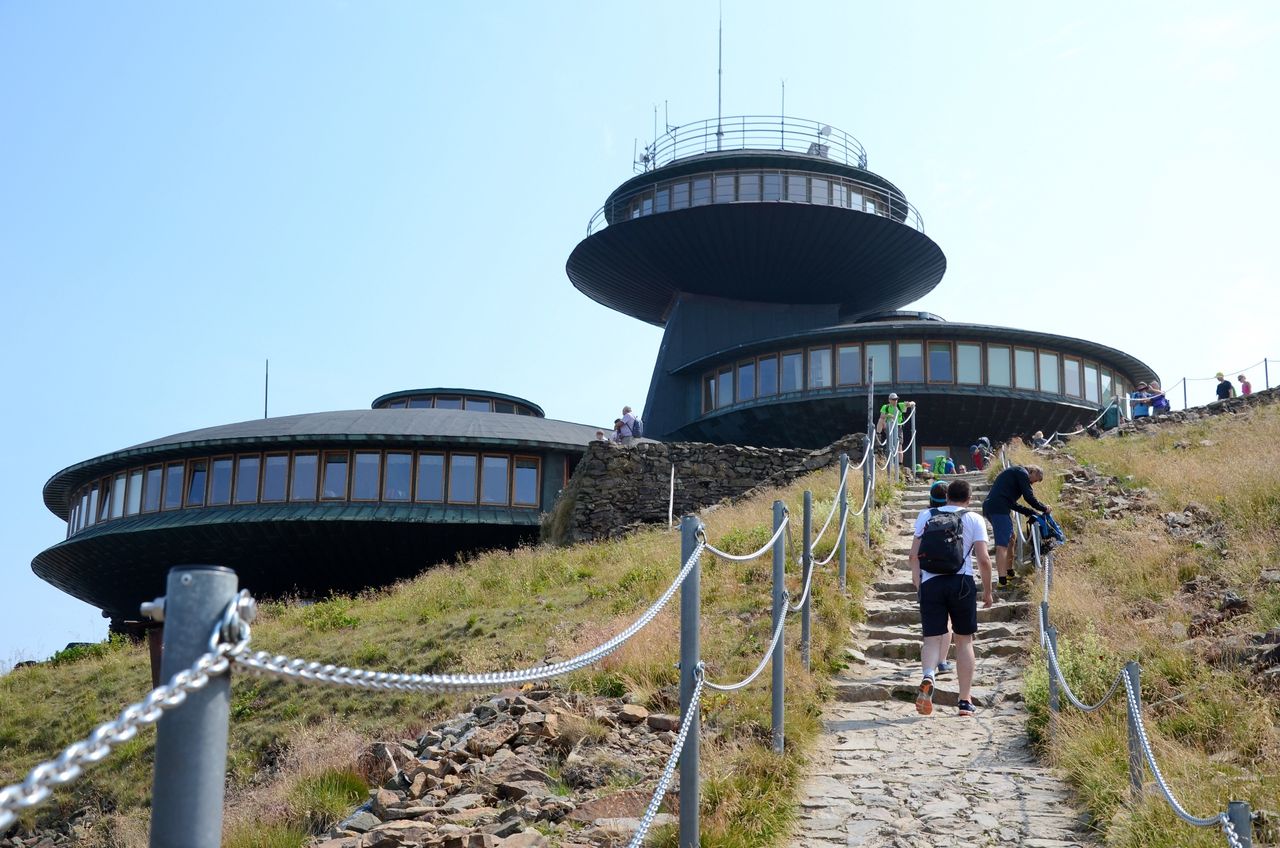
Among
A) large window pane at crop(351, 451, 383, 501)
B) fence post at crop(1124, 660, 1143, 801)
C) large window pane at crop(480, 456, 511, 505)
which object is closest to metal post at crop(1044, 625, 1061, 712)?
fence post at crop(1124, 660, 1143, 801)

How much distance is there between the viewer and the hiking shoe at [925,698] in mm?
9977

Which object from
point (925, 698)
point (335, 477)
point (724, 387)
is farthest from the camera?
point (724, 387)

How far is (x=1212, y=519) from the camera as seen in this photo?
48.6 feet

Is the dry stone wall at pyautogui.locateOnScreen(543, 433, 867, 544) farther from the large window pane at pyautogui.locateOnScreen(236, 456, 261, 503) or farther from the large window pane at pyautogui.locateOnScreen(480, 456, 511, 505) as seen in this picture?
the large window pane at pyautogui.locateOnScreen(236, 456, 261, 503)

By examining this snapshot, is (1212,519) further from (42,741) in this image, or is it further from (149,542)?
(149,542)

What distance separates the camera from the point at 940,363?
123 ft

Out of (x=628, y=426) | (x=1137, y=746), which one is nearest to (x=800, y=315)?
(x=628, y=426)

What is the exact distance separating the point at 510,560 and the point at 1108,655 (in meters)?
15.2

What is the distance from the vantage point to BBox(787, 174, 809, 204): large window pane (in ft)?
139

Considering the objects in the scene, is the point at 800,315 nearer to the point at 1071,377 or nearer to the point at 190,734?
the point at 1071,377

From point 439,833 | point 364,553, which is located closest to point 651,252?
point 364,553

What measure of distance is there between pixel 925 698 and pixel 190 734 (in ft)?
27.9

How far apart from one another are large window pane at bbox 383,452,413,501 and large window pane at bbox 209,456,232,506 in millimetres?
4376

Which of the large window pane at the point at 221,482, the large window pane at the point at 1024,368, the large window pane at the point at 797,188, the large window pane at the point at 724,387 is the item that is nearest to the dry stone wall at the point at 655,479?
the large window pane at the point at 221,482
